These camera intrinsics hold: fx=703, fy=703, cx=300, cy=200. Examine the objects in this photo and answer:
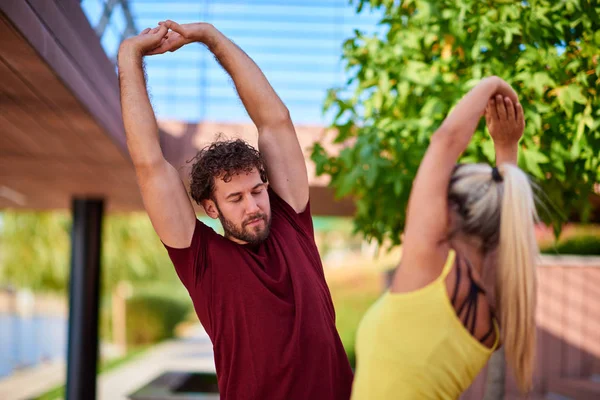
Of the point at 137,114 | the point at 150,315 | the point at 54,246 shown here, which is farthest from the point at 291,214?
the point at 150,315

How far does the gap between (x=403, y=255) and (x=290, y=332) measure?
469 mm

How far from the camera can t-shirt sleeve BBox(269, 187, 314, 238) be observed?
2098 millimetres

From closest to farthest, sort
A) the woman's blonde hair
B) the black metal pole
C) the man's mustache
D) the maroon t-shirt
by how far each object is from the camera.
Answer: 1. the woman's blonde hair
2. the maroon t-shirt
3. the man's mustache
4. the black metal pole

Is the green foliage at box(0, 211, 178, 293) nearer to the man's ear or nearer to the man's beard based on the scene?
the man's ear

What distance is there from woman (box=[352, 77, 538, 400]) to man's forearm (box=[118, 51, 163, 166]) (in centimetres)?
75

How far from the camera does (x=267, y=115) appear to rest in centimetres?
216

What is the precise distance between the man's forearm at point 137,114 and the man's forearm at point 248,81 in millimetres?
257

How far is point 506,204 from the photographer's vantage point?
4.71 ft

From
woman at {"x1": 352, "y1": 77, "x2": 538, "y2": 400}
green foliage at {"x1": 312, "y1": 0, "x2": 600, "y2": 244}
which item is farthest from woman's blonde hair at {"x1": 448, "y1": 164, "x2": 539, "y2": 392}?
green foliage at {"x1": 312, "y1": 0, "x2": 600, "y2": 244}

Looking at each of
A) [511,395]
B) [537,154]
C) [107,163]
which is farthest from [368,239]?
[511,395]

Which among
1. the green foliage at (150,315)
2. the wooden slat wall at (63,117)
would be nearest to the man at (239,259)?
the wooden slat wall at (63,117)

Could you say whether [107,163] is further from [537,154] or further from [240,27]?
[537,154]

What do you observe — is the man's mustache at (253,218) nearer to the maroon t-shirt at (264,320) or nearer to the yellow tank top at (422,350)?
the maroon t-shirt at (264,320)

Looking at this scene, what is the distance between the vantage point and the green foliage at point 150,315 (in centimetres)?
1894
